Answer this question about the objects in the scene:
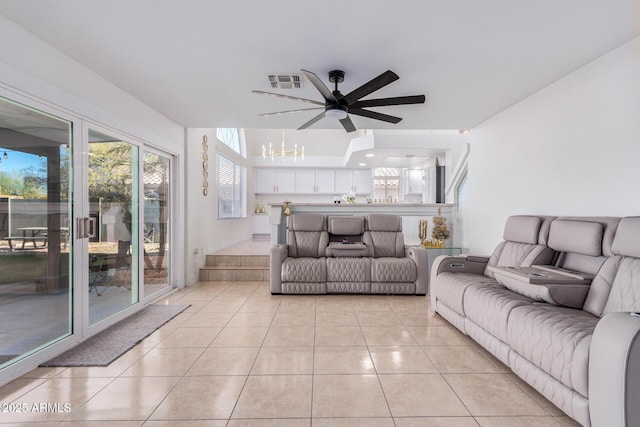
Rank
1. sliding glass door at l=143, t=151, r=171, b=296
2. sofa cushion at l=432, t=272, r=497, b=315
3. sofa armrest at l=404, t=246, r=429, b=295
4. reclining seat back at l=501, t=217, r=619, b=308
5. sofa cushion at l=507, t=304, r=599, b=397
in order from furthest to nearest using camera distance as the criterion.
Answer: sofa armrest at l=404, t=246, r=429, b=295 → sliding glass door at l=143, t=151, r=171, b=296 → sofa cushion at l=432, t=272, r=497, b=315 → reclining seat back at l=501, t=217, r=619, b=308 → sofa cushion at l=507, t=304, r=599, b=397

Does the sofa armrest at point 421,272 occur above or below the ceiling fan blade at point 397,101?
below

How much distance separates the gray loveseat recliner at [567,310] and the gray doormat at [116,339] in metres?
2.92

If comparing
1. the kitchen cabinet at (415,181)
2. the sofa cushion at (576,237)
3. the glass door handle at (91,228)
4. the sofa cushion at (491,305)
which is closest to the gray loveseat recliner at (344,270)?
the sofa cushion at (491,305)

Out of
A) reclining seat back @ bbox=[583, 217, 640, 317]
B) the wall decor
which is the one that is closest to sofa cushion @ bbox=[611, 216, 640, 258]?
reclining seat back @ bbox=[583, 217, 640, 317]

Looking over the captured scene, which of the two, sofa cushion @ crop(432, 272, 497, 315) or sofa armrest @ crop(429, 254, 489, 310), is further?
sofa armrest @ crop(429, 254, 489, 310)

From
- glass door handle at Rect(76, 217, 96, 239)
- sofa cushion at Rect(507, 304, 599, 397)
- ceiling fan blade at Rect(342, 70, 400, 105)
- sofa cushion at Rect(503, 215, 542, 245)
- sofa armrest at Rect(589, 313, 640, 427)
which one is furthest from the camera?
sofa cushion at Rect(503, 215, 542, 245)

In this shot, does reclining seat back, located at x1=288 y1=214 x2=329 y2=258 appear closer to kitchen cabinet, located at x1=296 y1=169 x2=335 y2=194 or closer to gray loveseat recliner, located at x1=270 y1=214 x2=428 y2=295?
gray loveseat recliner, located at x1=270 y1=214 x2=428 y2=295

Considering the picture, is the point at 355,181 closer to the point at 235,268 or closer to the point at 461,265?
the point at 235,268

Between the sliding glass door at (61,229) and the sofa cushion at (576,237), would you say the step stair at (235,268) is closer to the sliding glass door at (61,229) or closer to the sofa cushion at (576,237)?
the sliding glass door at (61,229)

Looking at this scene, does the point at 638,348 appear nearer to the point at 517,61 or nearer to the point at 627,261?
the point at 627,261

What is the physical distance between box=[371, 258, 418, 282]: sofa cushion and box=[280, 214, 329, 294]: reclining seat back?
705 millimetres

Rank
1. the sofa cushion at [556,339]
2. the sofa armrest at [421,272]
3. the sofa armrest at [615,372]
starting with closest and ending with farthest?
the sofa armrest at [615,372]
the sofa cushion at [556,339]
the sofa armrest at [421,272]

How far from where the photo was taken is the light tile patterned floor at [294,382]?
1654 millimetres

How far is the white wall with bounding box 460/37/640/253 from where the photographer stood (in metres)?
2.29
